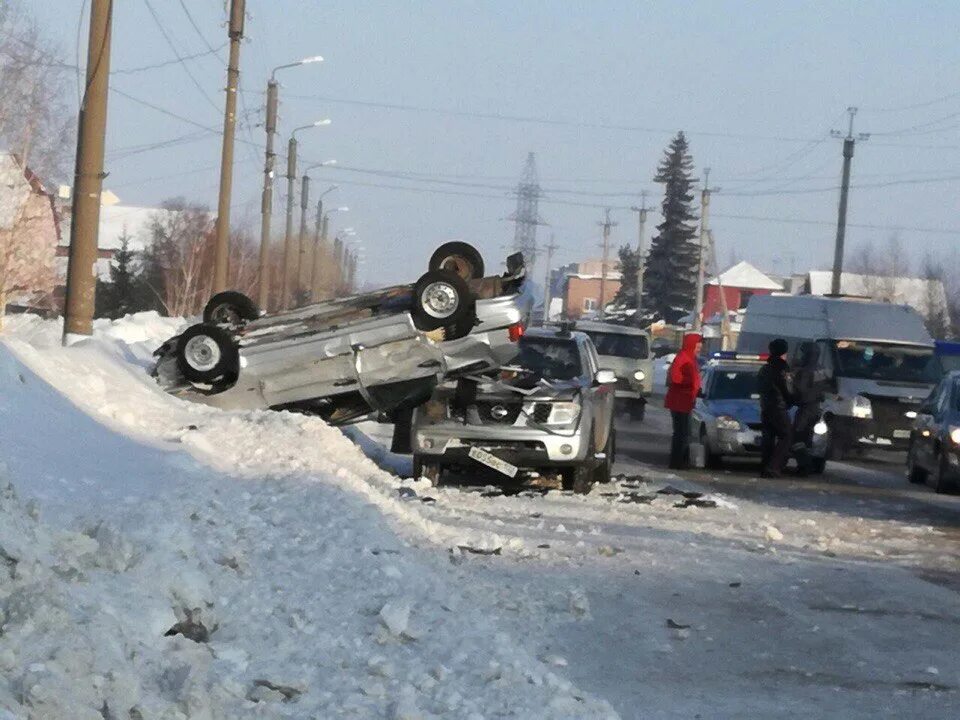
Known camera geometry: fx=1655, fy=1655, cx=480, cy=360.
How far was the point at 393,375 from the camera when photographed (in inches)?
663

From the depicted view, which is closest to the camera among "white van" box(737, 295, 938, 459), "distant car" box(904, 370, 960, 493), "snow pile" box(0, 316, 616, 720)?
"snow pile" box(0, 316, 616, 720)

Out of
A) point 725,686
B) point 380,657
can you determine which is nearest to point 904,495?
point 725,686

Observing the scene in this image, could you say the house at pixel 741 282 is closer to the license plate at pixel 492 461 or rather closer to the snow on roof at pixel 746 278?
the snow on roof at pixel 746 278

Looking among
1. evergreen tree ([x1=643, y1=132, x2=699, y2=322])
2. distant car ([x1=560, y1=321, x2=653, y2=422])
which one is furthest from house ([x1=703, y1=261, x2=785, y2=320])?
distant car ([x1=560, y1=321, x2=653, y2=422])

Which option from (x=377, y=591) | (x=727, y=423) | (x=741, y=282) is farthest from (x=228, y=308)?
(x=741, y=282)

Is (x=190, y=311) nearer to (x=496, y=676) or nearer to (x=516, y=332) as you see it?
(x=516, y=332)

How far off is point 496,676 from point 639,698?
0.82 m

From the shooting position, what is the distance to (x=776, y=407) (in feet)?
69.7

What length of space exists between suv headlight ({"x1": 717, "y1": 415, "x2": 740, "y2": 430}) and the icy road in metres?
6.78

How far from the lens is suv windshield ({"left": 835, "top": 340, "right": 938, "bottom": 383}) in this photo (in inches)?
1110

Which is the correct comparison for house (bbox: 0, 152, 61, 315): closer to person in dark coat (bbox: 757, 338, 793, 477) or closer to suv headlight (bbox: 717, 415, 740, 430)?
suv headlight (bbox: 717, 415, 740, 430)

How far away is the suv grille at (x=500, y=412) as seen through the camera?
650 inches

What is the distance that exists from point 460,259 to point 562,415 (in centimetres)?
288

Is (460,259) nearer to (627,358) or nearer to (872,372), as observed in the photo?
(872,372)
